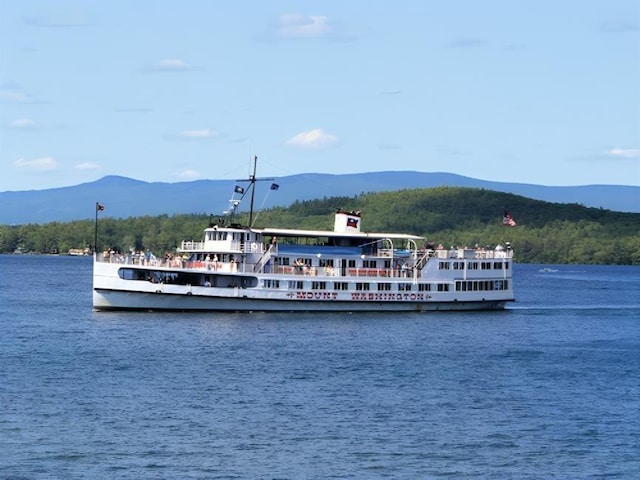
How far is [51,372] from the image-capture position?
61.2 m

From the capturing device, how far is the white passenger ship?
86.0 metres

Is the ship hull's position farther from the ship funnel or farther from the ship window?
the ship funnel

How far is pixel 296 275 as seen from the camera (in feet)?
291

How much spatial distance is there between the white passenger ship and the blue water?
1662mm

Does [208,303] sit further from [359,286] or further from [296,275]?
[359,286]

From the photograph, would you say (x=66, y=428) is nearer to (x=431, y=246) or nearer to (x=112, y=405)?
(x=112, y=405)

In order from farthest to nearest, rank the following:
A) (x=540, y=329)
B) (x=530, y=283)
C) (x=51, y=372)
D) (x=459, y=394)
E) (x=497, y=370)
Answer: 1. (x=530, y=283)
2. (x=540, y=329)
3. (x=497, y=370)
4. (x=51, y=372)
5. (x=459, y=394)

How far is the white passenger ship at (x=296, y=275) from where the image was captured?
86000mm

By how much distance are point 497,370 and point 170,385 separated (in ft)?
55.4

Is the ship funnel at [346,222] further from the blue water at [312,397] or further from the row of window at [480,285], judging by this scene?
the row of window at [480,285]

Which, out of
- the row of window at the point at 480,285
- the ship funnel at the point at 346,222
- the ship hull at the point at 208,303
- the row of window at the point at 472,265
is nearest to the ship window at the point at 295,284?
the ship hull at the point at 208,303

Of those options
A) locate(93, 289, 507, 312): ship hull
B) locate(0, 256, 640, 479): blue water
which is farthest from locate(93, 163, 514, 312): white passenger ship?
locate(0, 256, 640, 479): blue water

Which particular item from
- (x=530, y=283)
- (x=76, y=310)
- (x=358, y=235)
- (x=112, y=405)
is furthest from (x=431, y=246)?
(x=530, y=283)

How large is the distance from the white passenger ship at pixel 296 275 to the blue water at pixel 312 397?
166 centimetres
